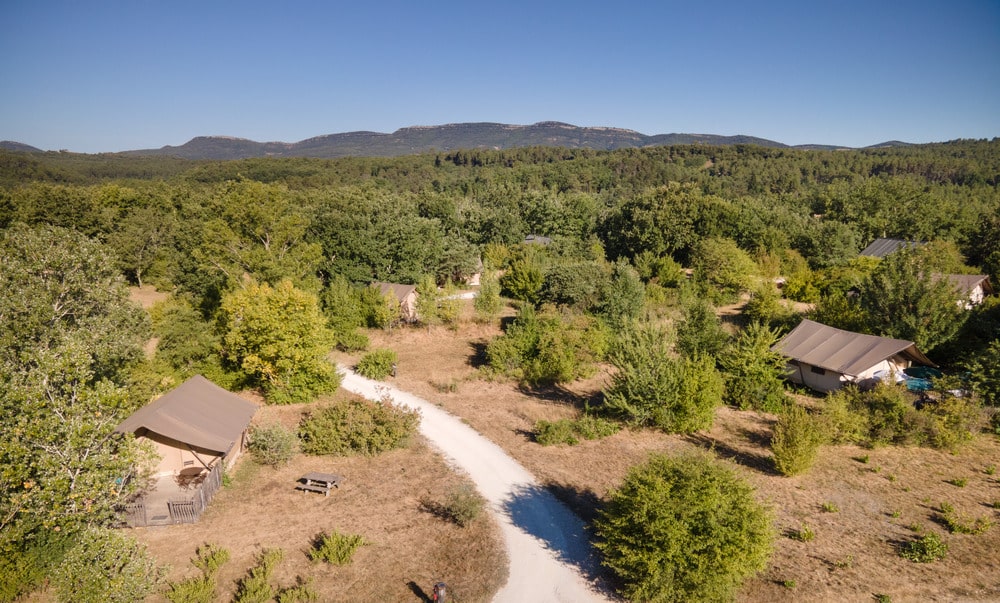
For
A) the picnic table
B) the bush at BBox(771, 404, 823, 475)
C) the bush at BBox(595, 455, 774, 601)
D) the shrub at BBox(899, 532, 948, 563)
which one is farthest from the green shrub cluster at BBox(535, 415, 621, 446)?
the shrub at BBox(899, 532, 948, 563)

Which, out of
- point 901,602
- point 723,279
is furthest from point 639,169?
point 901,602

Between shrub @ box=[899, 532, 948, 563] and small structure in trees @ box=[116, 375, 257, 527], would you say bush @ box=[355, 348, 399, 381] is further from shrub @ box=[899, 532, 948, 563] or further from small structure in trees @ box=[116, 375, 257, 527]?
shrub @ box=[899, 532, 948, 563]

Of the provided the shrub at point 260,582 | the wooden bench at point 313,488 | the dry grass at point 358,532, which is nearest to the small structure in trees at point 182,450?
the dry grass at point 358,532

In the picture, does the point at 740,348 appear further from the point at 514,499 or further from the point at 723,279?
the point at 723,279

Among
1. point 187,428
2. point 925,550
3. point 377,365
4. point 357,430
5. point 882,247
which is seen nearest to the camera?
point 925,550

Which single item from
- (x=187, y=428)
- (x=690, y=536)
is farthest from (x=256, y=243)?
(x=690, y=536)

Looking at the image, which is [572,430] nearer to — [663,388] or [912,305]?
[663,388]
